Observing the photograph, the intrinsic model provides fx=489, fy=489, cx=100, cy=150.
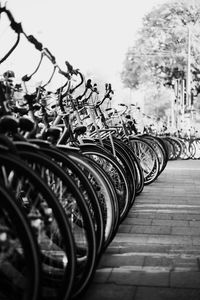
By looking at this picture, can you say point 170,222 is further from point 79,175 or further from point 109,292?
point 79,175

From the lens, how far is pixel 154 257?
356 centimetres

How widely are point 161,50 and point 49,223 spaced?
2611 cm

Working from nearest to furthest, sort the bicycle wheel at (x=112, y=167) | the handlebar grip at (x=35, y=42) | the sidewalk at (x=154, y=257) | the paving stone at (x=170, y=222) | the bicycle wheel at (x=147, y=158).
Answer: the sidewalk at (x=154, y=257), the handlebar grip at (x=35, y=42), the bicycle wheel at (x=112, y=167), the paving stone at (x=170, y=222), the bicycle wheel at (x=147, y=158)

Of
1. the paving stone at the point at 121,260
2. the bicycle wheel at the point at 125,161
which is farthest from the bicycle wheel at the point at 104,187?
the bicycle wheel at the point at 125,161

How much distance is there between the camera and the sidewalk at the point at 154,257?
112 inches

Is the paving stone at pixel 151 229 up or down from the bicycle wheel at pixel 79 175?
down

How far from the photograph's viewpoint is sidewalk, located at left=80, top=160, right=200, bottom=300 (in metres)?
2.85

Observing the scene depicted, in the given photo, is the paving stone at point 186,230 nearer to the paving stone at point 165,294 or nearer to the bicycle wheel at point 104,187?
the bicycle wheel at point 104,187

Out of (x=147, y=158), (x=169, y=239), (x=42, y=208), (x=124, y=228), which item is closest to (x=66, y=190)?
(x=42, y=208)

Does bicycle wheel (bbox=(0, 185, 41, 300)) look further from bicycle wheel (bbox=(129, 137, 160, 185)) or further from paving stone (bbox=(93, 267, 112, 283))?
bicycle wheel (bbox=(129, 137, 160, 185))

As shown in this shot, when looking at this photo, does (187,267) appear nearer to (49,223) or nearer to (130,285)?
(130,285)

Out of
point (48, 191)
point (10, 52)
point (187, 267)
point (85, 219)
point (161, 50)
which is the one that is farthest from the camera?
point (161, 50)

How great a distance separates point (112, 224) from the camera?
11.3 ft

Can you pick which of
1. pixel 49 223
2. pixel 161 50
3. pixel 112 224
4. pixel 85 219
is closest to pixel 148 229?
pixel 112 224
